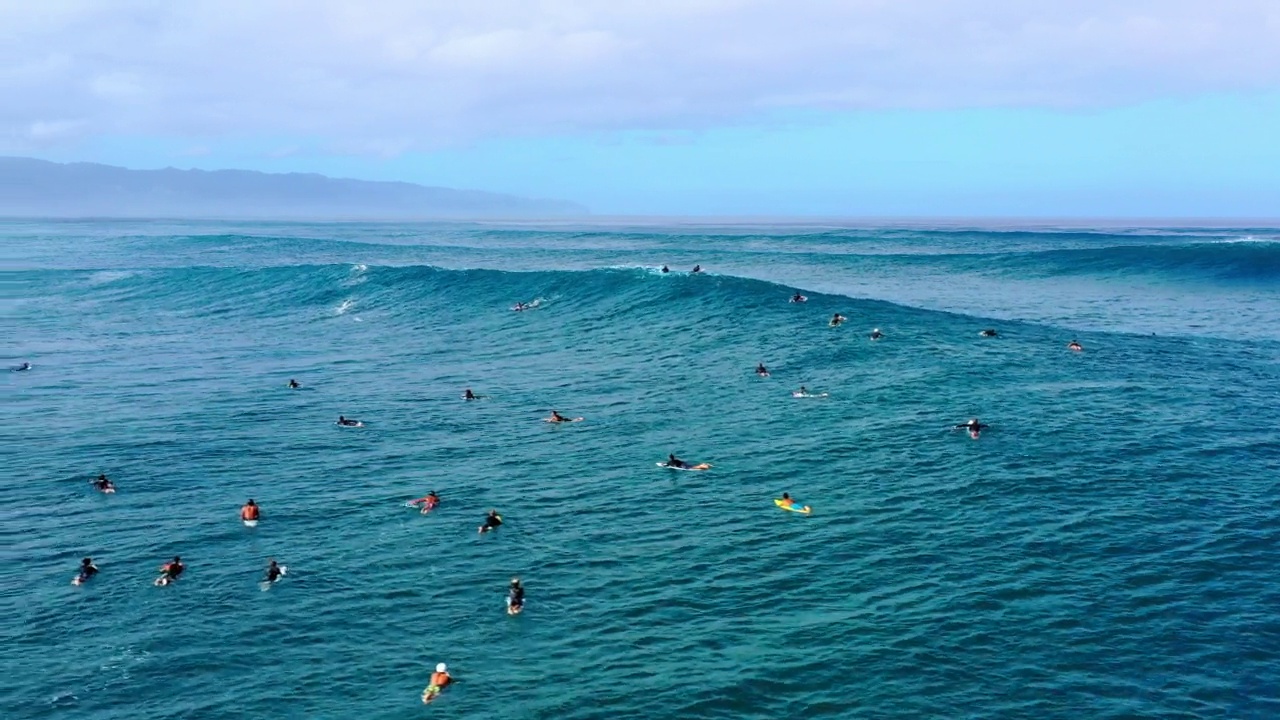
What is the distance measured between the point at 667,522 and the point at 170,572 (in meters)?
13.8

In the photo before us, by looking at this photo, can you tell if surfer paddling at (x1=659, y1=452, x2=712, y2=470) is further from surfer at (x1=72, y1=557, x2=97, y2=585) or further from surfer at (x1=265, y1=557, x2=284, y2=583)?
surfer at (x1=72, y1=557, x2=97, y2=585)

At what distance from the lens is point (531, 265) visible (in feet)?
348

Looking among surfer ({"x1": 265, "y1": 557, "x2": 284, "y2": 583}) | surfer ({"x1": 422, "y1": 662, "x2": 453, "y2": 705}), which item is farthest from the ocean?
surfer ({"x1": 265, "y1": 557, "x2": 284, "y2": 583})

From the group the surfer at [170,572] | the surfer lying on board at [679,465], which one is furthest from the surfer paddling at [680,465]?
the surfer at [170,572]

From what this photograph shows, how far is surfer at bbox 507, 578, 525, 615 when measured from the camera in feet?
72.4

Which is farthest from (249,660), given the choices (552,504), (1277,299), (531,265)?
(531,265)

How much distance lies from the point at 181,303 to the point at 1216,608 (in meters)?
81.9

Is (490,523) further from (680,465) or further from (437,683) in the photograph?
(437,683)

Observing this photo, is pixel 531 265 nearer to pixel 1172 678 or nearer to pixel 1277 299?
pixel 1277 299

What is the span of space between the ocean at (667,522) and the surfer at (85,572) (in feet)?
0.86

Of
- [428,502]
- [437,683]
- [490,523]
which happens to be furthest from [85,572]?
[437,683]

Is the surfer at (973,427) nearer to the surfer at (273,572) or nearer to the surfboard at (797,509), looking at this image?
the surfboard at (797,509)

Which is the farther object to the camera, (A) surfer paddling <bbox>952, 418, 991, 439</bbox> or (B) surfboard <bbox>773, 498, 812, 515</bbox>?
(A) surfer paddling <bbox>952, 418, 991, 439</bbox>

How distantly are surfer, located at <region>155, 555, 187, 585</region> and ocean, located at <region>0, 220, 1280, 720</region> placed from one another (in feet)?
1.03
